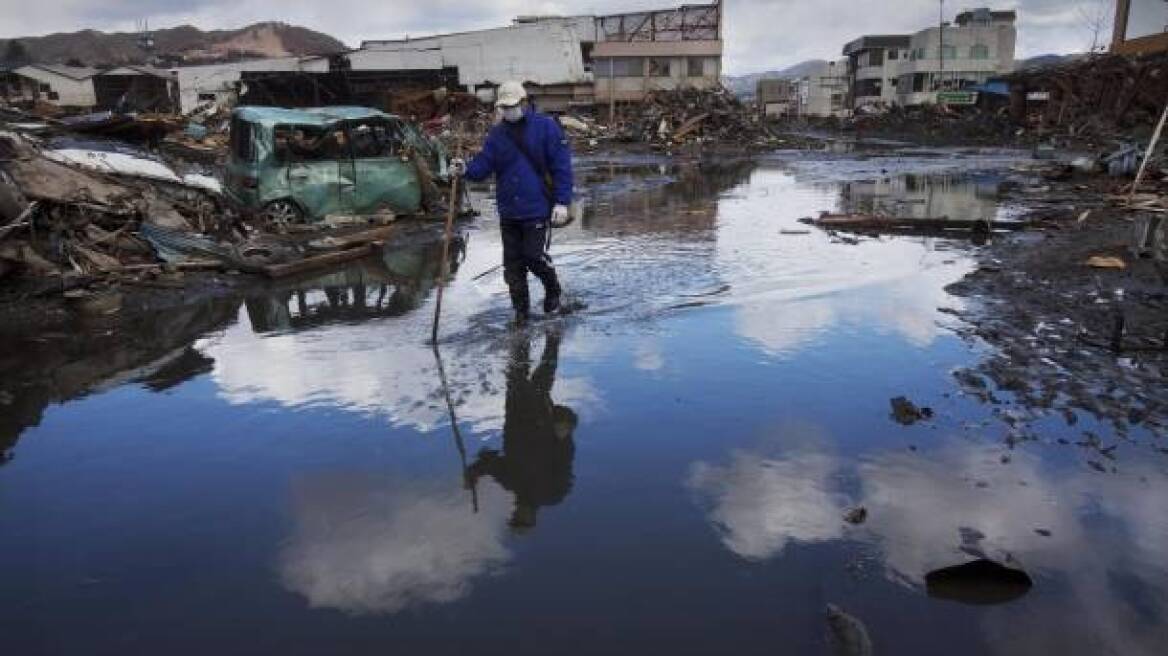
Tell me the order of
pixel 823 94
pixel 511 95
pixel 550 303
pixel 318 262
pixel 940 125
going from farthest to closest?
pixel 823 94
pixel 940 125
pixel 318 262
pixel 550 303
pixel 511 95

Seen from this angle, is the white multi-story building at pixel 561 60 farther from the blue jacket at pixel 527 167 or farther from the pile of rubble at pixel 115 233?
the blue jacket at pixel 527 167

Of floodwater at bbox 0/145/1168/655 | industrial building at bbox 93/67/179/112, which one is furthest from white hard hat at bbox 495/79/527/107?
industrial building at bbox 93/67/179/112

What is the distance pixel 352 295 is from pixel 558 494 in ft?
17.1

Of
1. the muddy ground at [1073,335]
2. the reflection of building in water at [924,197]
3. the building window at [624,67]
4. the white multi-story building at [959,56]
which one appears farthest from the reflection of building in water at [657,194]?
the white multi-story building at [959,56]

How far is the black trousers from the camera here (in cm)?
682

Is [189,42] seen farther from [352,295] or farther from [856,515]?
[856,515]

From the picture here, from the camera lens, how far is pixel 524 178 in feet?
22.0

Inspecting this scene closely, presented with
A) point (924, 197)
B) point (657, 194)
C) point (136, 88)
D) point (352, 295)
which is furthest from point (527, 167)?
point (136, 88)

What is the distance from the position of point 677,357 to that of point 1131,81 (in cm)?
3310

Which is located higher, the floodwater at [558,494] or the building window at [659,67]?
the building window at [659,67]

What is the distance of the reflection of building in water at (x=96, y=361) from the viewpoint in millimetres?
5434

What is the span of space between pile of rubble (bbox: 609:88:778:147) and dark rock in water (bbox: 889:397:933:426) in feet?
100

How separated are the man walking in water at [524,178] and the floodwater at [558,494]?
0.64m

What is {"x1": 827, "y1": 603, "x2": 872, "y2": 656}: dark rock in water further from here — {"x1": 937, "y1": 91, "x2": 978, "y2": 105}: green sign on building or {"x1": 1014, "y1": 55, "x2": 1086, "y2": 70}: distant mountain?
{"x1": 937, "y1": 91, "x2": 978, "y2": 105}: green sign on building
